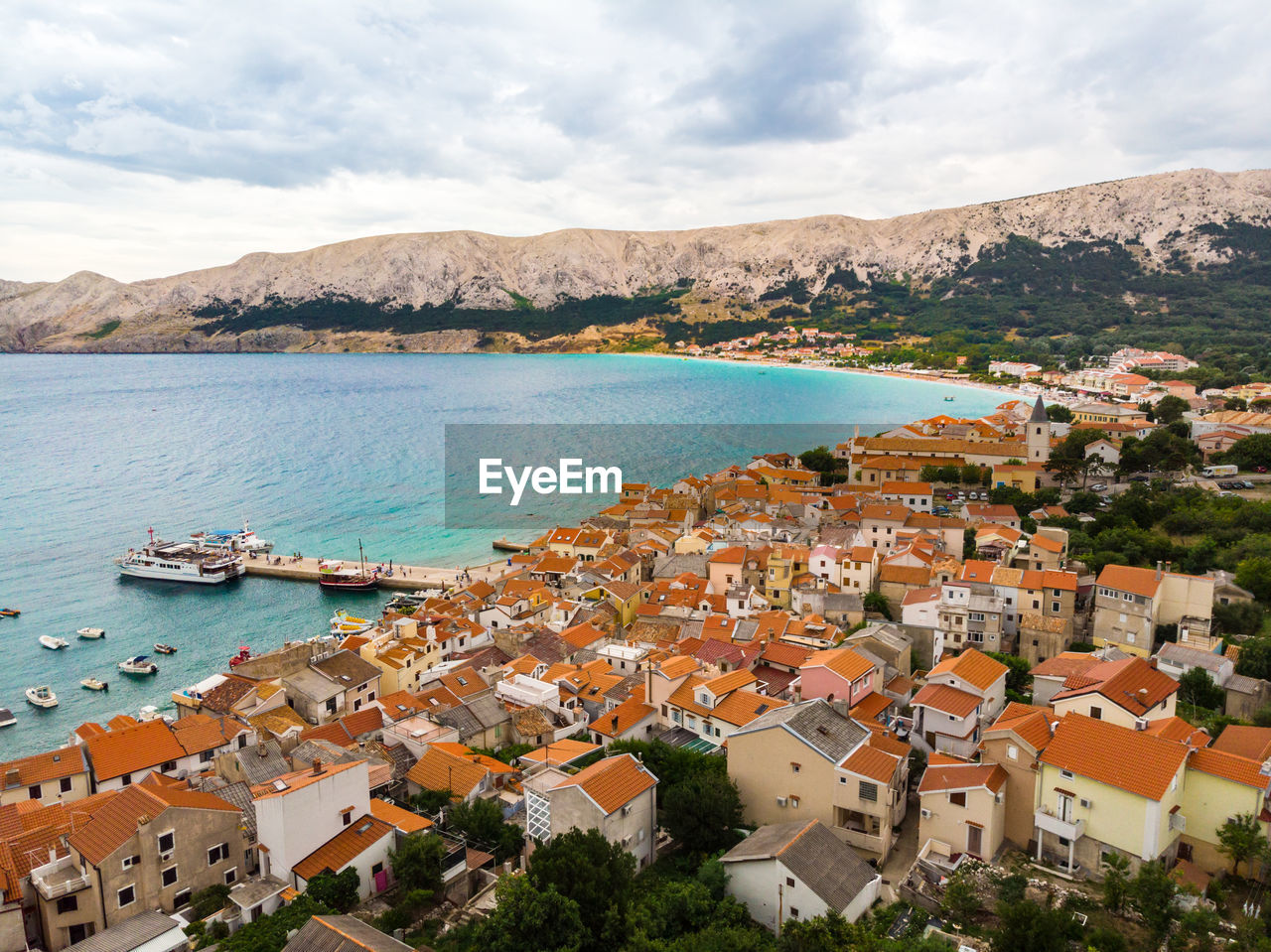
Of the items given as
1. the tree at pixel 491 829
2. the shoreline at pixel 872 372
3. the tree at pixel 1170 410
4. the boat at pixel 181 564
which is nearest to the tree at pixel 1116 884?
the tree at pixel 491 829

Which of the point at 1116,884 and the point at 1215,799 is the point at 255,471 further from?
the point at 1215,799

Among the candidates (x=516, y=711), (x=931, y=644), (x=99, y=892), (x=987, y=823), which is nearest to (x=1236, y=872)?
(x=987, y=823)

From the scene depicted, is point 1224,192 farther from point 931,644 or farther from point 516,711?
point 516,711

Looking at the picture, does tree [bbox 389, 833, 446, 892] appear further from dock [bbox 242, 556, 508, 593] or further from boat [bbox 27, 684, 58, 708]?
dock [bbox 242, 556, 508, 593]

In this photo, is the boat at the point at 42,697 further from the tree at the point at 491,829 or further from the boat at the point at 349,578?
the tree at the point at 491,829

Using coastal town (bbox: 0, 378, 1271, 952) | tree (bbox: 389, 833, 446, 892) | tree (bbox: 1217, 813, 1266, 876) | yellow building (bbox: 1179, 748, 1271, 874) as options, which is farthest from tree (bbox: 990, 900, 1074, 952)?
tree (bbox: 389, 833, 446, 892)

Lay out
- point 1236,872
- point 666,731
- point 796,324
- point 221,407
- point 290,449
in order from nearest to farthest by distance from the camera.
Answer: point 1236,872, point 666,731, point 290,449, point 221,407, point 796,324

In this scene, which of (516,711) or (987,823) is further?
(516,711)
